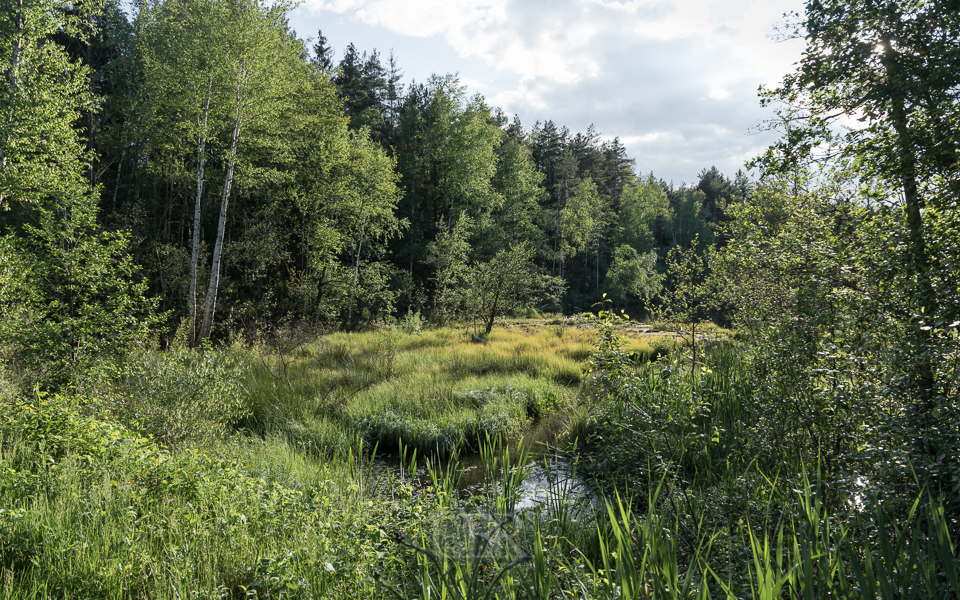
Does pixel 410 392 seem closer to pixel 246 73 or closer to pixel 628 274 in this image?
pixel 246 73

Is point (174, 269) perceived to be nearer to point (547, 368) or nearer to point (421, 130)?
point (547, 368)

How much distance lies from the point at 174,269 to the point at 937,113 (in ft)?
68.6

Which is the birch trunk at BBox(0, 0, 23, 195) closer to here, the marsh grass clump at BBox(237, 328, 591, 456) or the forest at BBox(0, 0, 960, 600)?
the forest at BBox(0, 0, 960, 600)

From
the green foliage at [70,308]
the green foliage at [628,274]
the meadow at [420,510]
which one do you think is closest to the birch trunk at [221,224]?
the meadow at [420,510]

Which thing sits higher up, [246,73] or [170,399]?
[246,73]

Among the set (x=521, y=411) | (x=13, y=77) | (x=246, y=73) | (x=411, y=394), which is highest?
(x=246, y=73)

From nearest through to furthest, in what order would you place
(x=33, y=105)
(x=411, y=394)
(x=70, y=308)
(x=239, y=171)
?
(x=70, y=308)
(x=411, y=394)
(x=33, y=105)
(x=239, y=171)

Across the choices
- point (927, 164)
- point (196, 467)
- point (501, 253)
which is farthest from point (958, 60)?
point (501, 253)

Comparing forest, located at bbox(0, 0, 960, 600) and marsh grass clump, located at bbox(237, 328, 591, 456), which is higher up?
forest, located at bbox(0, 0, 960, 600)

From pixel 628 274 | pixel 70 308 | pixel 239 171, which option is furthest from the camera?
pixel 628 274

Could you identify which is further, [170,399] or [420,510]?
[170,399]

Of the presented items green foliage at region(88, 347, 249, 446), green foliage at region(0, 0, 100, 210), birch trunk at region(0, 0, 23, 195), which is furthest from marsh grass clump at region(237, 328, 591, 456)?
birch trunk at region(0, 0, 23, 195)

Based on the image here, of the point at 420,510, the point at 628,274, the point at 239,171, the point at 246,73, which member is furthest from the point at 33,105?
the point at 628,274

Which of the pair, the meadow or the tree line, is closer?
the meadow
